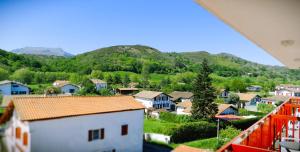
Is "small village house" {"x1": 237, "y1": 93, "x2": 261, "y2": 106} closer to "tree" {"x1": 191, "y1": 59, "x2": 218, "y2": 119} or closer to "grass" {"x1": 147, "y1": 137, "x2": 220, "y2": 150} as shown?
"tree" {"x1": 191, "y1": 59, "x2": 218, "y2": 119}

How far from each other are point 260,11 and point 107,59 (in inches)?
1502

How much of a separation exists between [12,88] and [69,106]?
227 inches

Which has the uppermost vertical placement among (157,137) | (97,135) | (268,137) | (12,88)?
(268,137)

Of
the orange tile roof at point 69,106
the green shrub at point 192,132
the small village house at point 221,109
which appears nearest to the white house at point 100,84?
→ the small village house at point 221,109

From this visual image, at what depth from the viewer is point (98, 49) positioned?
4275 centimetres

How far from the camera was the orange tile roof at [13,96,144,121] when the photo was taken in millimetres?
4539

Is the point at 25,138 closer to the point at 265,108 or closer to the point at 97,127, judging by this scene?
the point at 97,127

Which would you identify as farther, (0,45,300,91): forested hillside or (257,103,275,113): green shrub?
(257,103,275,113): green shrub

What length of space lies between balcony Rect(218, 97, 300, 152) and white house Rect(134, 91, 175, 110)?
14619 millimetres

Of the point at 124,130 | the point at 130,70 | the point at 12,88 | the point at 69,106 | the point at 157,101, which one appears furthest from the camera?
the point at 130,70

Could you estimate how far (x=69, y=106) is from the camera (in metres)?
5.93

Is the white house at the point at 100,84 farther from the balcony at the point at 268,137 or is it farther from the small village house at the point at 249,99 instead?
the balcony at the point at 268,137

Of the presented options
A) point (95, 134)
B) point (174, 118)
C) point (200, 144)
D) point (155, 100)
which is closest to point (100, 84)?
point (155, 100)

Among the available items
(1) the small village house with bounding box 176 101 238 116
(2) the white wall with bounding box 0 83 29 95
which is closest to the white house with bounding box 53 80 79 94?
(2) the white wall with bounding box 0 83 29 95
